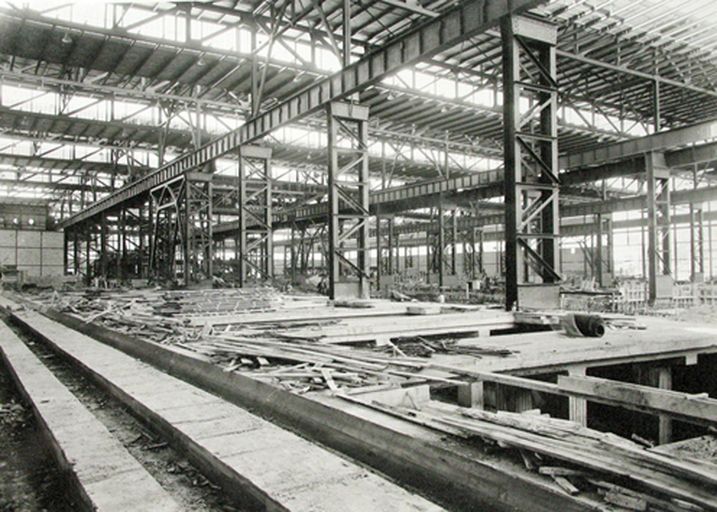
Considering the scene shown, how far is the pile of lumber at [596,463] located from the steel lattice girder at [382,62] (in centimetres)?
813

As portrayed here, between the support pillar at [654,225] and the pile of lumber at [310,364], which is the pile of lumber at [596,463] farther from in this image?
the support pillar at [654,225]

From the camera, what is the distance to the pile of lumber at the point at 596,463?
2.31 metres

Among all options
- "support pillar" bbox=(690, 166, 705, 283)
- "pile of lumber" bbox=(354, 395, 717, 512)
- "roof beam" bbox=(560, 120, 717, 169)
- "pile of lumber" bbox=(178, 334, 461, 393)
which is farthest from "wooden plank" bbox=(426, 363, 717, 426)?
"support pillar" bbox=(690, 166, 705, 283)

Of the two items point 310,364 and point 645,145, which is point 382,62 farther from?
point 645,145

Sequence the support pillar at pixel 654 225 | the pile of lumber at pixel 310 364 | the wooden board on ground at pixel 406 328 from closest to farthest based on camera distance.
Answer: the pile of lumber at pixel 310 364
the wooden board on ground at pixel 406 328
the support pillar at pixel 654 225

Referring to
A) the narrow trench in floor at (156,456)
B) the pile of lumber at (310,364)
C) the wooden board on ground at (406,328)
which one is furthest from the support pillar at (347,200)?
the narrow trench in floor at (156,456)

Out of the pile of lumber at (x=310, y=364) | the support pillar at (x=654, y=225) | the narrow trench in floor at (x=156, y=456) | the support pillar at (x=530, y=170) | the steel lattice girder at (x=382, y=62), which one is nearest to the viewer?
the narrow trench in floor at (x=156, y=456)

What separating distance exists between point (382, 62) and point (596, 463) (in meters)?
11.1

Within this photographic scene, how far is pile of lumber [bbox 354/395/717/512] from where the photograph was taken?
2314 mm

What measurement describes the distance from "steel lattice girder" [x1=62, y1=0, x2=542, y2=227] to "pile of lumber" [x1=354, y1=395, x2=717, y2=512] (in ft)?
26.7

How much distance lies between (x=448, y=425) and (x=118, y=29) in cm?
1839

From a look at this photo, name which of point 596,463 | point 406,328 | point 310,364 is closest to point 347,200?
point 406,328

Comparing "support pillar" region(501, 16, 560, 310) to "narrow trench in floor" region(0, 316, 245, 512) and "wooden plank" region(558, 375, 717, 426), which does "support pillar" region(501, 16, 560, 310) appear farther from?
"narrow trench in floor" region(0, 316, 245, 512)

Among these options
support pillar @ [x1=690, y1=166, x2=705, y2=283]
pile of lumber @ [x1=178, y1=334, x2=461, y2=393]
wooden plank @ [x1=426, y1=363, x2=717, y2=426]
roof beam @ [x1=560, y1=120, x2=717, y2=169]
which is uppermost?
roof beam @ [x1=560, y1=120, x2=717, y2=169]
